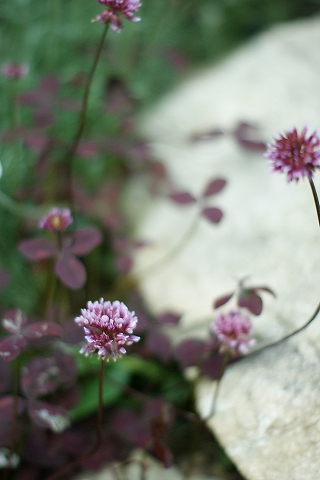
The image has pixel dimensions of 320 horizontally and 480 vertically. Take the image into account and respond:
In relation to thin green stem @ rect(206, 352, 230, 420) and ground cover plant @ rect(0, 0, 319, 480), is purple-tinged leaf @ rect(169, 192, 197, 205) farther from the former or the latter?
thin green stem @ rect(206, 352, 230, 420)

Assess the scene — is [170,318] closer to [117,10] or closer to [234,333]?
[234,333]

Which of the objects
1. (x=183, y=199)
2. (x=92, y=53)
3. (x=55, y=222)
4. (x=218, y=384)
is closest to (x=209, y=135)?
(x=183, y=199)

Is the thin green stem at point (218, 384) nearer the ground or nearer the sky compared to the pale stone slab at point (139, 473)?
nearer the sky

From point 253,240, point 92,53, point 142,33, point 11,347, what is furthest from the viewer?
point 142,33

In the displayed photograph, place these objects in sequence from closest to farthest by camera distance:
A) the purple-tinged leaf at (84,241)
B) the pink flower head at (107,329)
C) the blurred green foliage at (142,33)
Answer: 1. the pink flower head at (107,329)
2. the purple-tinged leaf at (84,241)
3. the blurred green foliage at (142,33)

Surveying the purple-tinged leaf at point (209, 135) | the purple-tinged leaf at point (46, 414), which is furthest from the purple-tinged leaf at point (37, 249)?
the purple-tinged leaf at point (209, 135)

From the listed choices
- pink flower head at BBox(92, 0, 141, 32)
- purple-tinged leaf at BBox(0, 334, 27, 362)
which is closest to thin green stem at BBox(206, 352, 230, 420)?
purple-tinged leaf at BBox(0, 334, 27, 362)

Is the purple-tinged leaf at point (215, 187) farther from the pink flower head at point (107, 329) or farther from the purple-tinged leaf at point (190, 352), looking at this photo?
the pink flower head at point (107, 329)
